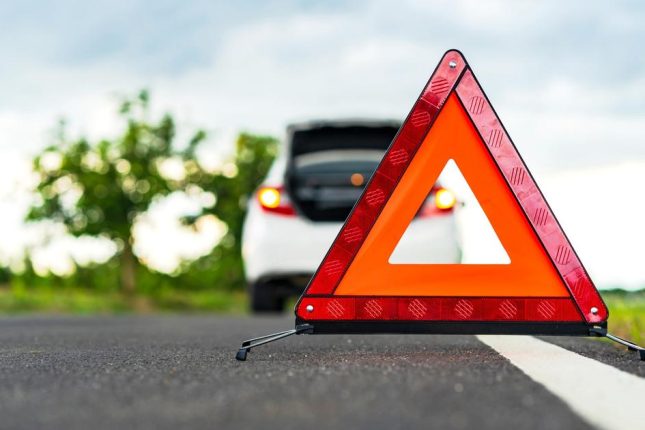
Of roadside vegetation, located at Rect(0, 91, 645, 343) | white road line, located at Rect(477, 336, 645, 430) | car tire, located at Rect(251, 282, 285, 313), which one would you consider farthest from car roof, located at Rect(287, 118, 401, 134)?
roadside vegetation, located at Rect(0, 91, 645, 343)

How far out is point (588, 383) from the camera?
3.77m

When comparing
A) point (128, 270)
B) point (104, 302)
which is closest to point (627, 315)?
point (104, 302)

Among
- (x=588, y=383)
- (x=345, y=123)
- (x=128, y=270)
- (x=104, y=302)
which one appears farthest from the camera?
(x=128, y=270)

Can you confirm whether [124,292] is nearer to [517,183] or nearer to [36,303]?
[36,303]

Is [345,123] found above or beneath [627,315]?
above

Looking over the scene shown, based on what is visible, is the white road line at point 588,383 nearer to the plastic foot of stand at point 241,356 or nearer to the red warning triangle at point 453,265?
the red warning triangle at point 453,265

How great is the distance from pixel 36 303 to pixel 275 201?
1541 cm

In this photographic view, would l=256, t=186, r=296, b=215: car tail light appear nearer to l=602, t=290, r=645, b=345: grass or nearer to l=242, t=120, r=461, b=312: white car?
l=242, t=120, r=461, b=312: white car

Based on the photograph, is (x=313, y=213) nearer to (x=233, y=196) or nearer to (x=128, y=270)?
(x=128, y=270)

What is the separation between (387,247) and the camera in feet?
15.9

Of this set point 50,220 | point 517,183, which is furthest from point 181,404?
point 50,220

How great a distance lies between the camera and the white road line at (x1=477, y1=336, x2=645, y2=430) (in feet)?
10.0

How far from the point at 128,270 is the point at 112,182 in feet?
11.3

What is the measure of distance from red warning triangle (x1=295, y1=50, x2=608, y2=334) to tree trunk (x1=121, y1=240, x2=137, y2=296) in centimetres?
2810
